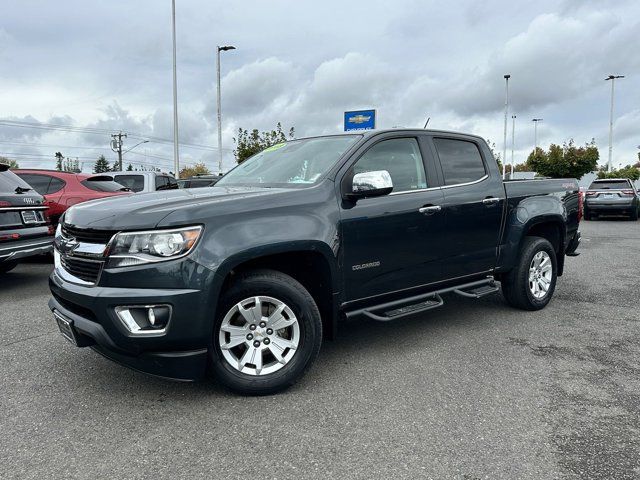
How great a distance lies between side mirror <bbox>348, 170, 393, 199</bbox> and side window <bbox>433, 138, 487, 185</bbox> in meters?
1.05

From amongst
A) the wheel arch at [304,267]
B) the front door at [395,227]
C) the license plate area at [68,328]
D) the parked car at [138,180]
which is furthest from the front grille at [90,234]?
the parked car at [138,180]

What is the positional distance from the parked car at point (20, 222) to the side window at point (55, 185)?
1.77m

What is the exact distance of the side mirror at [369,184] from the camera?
3.55 meters

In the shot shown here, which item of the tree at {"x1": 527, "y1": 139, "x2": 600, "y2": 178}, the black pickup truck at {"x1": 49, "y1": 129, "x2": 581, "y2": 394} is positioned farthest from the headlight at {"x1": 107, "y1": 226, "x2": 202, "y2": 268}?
the tree at {"x1": 527, "y1": 139, "x2": 600, "y2": 178}

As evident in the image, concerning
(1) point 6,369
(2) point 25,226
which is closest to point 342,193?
(1) point 6,369

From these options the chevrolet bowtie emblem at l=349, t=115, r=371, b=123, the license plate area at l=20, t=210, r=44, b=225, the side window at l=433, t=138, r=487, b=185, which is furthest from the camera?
the chevrolet bowtie emblem at l=349, t=115, r=371, b=123

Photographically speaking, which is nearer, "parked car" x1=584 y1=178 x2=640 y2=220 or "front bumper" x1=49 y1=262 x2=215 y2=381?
"front bumper" x1=49 y1=262 x2=215 y2=381

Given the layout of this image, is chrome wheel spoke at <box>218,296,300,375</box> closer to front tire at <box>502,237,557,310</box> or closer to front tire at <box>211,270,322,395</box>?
front tire at <box>211,270,322,395</box>

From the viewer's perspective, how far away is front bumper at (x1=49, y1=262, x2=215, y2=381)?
288 cm

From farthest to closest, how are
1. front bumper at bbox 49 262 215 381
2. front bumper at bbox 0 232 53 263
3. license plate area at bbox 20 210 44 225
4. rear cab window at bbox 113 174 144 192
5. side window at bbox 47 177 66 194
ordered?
rear cab window at bbox 113 174 144 192 < side window at bbox 47 177 66 194 < license plate area at bbox 20 210 44 225 < front bumper at bbox 0 232 53 263 < front bumper at bbox 49 262 215 381

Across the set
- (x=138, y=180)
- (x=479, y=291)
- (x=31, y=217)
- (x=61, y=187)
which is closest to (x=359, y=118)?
(x=138, y=180)

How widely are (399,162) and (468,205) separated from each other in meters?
0.80

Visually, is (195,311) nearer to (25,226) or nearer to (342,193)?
(342,193)

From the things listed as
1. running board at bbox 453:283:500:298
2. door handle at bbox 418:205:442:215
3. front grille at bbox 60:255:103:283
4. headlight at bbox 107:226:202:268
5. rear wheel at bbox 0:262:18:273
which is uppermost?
door handle at bbox 418:205:442:215
